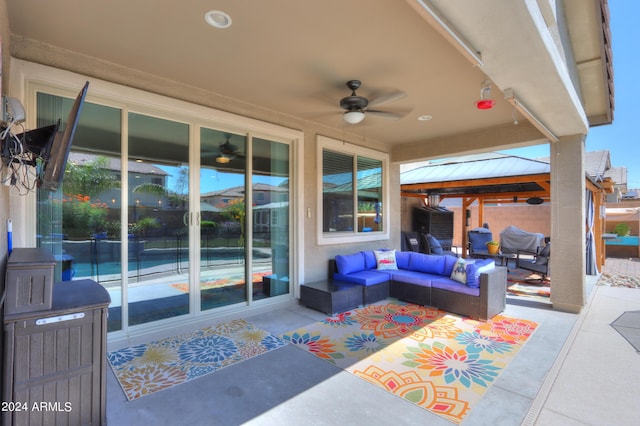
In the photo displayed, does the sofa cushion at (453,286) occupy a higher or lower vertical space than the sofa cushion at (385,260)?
lower

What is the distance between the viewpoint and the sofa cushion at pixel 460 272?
4.44 meters

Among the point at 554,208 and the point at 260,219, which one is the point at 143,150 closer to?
the point at 260,219

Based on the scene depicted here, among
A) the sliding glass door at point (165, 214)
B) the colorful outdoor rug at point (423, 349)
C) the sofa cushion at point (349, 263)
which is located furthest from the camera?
the sofa cushion at point (349, 263)

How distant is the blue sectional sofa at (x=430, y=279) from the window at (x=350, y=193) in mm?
551

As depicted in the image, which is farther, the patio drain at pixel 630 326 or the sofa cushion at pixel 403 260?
the sofa cushion at pixel 403 260

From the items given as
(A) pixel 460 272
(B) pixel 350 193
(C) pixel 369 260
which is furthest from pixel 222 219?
(A) pixel 460 272

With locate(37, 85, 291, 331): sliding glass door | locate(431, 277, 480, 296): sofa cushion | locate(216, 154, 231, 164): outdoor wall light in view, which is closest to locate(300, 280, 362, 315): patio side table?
locate(37, 85, 291, 331): sliding glass door

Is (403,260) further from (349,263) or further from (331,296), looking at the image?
(331,296)

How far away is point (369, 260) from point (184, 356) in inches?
131

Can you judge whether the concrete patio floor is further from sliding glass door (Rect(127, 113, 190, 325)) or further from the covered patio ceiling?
the covered patio ceiling

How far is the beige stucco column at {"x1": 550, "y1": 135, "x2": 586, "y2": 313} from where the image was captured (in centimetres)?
448

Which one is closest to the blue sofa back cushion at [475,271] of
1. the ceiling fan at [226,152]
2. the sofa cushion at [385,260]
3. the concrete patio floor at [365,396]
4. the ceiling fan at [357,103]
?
the concrete patio floor at [365,396]

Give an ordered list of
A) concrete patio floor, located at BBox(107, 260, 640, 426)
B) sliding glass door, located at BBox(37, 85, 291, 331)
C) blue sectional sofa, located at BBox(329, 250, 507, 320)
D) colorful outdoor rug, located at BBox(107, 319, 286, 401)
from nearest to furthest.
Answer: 1. concrete patio floor, located at BBox(107, 260, 640, 426)
2. colorful outdoor rug, located at BBox(107, 319, 286, 401)
3. sliding glass door, located at BBox(37, 85, 291, 331)
4. blue sectional sofa, located at BBox(329, 250, 507, 320)

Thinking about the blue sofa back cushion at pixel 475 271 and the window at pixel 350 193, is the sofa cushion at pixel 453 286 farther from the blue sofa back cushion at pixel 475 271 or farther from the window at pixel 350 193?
the window at pixel 350 193
